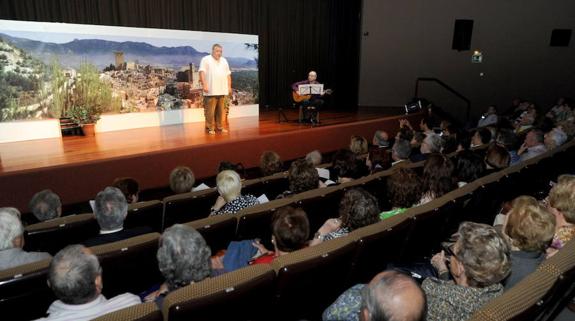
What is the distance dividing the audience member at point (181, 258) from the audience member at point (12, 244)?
0.81 metres

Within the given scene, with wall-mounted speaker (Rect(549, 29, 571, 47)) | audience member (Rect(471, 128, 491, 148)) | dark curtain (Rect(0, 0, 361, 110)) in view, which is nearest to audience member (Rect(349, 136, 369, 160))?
audience member (Rect(471, 128, 491, 148))

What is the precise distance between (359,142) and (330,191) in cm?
199

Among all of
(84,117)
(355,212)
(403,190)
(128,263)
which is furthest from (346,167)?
(84,117)

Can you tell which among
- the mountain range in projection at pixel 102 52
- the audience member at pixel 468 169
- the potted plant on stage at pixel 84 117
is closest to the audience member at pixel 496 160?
the audience member at pixel 468 169

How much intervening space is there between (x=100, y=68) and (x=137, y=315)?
659 centimetres

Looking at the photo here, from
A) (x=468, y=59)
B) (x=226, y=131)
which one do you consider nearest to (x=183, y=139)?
(x=226, y=131)

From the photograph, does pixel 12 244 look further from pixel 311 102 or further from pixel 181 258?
pixel 311 102

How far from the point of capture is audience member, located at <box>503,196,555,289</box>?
1.84 m

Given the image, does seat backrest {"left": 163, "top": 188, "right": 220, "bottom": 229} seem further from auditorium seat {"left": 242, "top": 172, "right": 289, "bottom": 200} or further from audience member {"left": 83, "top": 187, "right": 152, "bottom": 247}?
audience member {"left": 83, "top": 187, "right": 152, "bottom": 247}

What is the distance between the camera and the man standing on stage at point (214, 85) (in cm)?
621

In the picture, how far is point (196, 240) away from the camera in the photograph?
168 centimetres

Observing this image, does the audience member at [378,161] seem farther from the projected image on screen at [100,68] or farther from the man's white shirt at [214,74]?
the projected image on screen at [100,68]

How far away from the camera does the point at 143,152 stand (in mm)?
4746

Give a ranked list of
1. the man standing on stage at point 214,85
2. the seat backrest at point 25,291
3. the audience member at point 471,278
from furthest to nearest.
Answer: the man standing on stage at point 214,85
the seat backrest at point 25,291
the audience member at point 471,278
